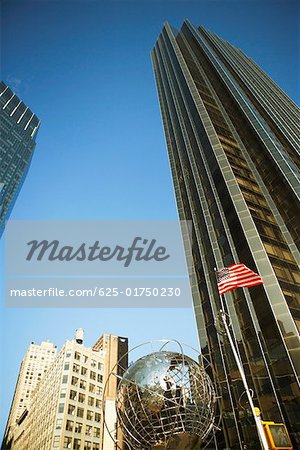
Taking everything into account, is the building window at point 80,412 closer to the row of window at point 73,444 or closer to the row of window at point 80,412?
the row of window at point 80,412

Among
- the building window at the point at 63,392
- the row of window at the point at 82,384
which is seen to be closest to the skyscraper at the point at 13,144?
the row of window at the point at 82,384

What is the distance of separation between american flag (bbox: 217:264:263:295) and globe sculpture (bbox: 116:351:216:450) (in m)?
5.98

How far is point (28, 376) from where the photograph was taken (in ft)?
378

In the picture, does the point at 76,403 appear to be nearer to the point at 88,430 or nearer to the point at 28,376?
the point at 88,430

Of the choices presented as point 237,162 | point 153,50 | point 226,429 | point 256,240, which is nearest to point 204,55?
point 153,50

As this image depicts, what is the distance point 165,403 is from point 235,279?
812 cm

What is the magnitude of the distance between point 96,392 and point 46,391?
12.9 m

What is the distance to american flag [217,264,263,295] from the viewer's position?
49.1ft

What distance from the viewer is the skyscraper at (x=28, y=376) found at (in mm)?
108875

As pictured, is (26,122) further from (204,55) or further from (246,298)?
(246,298)

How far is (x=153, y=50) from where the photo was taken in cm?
8525

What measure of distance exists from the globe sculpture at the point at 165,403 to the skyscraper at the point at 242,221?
12951mm

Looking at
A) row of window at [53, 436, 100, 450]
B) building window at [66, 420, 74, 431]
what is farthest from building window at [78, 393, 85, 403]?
row of window at [53, 436, 100, 450]

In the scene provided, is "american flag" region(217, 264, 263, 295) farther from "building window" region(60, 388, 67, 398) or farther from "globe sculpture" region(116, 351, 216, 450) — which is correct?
"building window" region(60, 388, 67, 398)
